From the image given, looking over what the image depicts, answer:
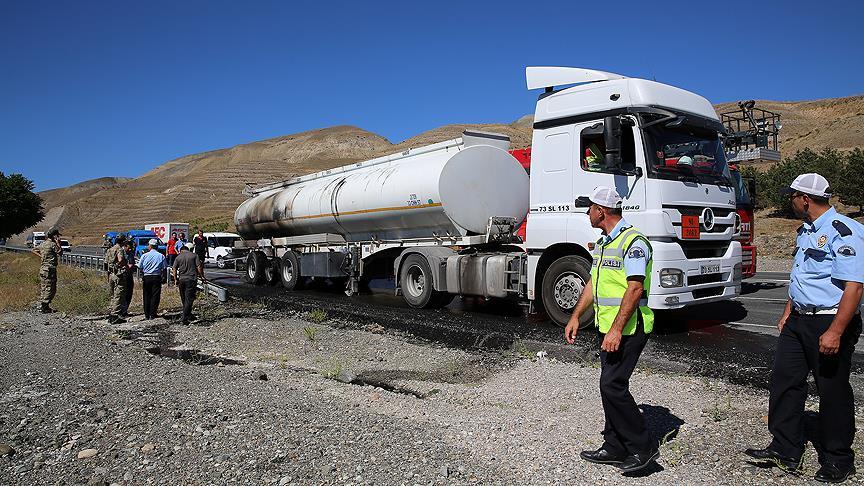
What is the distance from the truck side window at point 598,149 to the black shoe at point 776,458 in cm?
460

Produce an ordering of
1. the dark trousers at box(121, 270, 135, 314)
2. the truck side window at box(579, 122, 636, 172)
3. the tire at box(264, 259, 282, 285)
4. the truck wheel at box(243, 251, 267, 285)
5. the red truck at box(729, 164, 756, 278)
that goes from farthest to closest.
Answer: the truck wheel at box(243, 251, 267, 285) < the tire at box(264, 259, 282, 285) < the dark trousers at box(121, 270, 135, 314) < the red truck at box(729, 164, 756, 278) < the truck side window at box(579, 122, 636, 172)

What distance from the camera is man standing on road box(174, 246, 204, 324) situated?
10.8 m

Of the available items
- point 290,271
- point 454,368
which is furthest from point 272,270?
point 454,368

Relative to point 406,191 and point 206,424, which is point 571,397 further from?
point 406,191

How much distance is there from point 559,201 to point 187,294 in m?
6.72

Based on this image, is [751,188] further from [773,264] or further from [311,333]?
[773,264]

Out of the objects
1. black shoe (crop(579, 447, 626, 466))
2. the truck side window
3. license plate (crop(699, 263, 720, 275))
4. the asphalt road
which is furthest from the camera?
the truck side window

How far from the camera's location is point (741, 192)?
1023 centimetres

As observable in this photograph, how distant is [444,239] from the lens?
1159 cm

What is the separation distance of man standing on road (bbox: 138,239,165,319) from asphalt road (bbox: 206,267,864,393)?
2.58m

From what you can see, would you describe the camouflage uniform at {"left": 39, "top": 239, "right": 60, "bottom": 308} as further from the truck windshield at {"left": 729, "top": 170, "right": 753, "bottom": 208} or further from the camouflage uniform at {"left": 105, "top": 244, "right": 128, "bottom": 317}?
the truck windshield at {"left": 729, "top": 170, "right": 753, "bottom": 208}

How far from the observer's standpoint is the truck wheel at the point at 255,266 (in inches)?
705

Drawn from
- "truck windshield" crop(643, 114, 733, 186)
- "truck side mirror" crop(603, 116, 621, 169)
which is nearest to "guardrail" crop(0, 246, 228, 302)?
"truck side mirror" crop(603, 116, 621, 169)

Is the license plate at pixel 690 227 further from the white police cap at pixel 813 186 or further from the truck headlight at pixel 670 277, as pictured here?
the white police cap at pixel 813 186
